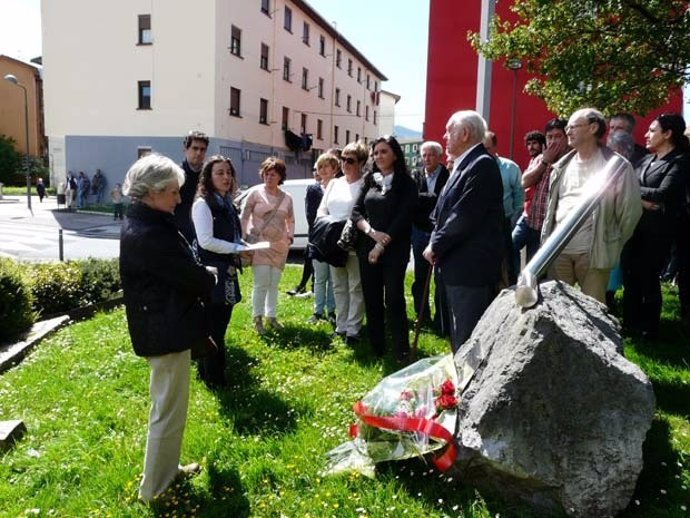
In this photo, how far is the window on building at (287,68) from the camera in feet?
115

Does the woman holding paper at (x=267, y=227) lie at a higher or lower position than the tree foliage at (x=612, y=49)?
lower

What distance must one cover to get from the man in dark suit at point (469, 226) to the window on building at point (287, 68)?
1302 inches

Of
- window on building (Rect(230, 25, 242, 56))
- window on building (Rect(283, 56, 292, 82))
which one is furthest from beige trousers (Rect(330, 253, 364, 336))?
window on building (Rect(283, 56, 292, 82))

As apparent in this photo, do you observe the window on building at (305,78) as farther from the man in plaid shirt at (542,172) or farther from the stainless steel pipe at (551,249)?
the stainless steel pipe at (551,249)

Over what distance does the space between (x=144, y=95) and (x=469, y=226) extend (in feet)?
90.4

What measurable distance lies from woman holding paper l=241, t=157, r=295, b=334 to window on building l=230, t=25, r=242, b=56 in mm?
24405

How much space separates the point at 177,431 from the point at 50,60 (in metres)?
31.3

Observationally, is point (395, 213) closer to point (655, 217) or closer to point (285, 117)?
point (655, 217)

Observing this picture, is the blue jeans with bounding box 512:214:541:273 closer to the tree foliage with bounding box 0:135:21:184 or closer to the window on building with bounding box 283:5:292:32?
the window on building with bounding box 283:5:292:32

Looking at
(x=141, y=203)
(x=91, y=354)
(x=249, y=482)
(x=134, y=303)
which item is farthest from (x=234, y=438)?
(x=91, y=354)

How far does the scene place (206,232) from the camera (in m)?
4.61

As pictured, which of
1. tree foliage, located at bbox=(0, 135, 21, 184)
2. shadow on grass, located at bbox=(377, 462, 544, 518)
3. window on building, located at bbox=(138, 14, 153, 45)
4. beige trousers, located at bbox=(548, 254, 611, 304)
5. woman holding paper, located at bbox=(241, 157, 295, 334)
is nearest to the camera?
shadow on grass, located at bbox=(377, 462, 544, 518)

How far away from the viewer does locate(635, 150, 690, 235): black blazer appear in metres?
4.76

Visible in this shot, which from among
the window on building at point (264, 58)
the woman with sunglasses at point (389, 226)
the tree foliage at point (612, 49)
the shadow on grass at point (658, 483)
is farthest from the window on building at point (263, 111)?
the shadow on grass at point (658, 483)
